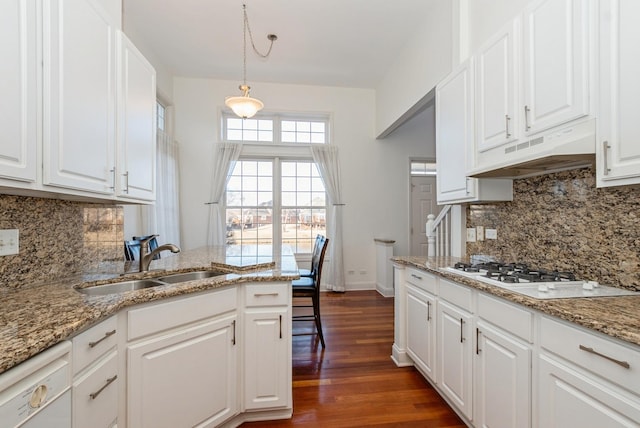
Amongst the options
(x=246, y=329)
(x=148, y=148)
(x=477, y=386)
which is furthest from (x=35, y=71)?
(x=477, y=386)

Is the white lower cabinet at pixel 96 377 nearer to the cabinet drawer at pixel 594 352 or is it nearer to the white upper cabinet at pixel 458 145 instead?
the cabinet drawer at pixel 594 352

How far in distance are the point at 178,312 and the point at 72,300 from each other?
0.43 meters

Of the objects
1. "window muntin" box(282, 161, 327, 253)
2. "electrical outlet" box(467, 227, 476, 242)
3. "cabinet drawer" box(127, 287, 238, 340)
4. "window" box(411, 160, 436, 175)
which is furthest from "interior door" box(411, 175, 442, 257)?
"cabinet drawer" box(127, 287, 238, 340)

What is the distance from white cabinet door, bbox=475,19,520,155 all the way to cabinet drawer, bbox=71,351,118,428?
235cm

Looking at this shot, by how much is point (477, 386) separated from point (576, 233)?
1.04 m

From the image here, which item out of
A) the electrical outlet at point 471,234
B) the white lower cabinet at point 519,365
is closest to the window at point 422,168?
the electrical outlet at point 471,234

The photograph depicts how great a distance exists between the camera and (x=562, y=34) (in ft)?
4.82

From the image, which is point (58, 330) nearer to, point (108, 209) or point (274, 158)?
point (108, 209)

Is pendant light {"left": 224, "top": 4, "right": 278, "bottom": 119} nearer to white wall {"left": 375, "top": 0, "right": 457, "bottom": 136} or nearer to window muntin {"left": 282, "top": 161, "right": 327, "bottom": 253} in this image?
white wall {"left": 375, "top": 0, "right": 457, "bottom": 136}

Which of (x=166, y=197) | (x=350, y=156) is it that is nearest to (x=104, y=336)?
(x=166, y=197)

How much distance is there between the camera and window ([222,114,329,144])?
4926 millimetres

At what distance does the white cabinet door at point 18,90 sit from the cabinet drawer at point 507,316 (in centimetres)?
210

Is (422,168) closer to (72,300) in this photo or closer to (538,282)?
(538,282)

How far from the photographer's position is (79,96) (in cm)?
136
